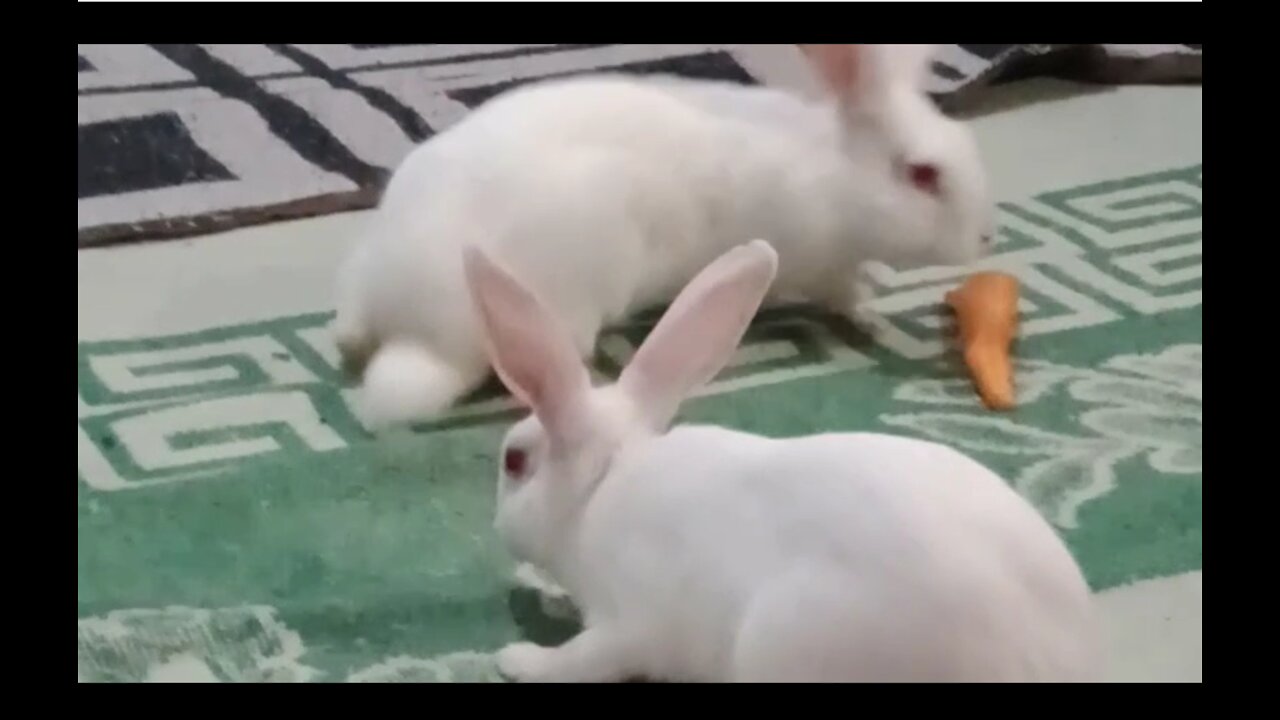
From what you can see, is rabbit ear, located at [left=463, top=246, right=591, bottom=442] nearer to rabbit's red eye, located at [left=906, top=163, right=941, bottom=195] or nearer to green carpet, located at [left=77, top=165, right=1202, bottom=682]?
green carpet, located at [left=77, top=165, right=1202, bottom=682]

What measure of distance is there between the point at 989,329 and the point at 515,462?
1.66 feet

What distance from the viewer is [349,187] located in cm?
171

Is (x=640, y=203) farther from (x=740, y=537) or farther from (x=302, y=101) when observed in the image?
(x=302, y=101)

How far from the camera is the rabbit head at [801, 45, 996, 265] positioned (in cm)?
143

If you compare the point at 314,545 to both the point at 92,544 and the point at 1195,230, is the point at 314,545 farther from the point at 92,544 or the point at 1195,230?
the point at 1195,230

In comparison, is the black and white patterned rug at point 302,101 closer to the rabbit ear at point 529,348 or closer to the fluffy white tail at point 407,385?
the fluffy white tail at point 407,385

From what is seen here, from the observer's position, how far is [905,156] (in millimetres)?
1431

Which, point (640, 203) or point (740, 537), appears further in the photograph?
point (640, 203)

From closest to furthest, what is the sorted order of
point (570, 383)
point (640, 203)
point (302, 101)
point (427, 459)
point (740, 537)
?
1. point (740, 537)
2. point (570, 383)
3. point (427, 459)
4. point (640, 203)
5. point (302, 101)

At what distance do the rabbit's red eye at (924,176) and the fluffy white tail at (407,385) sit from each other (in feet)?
1.29

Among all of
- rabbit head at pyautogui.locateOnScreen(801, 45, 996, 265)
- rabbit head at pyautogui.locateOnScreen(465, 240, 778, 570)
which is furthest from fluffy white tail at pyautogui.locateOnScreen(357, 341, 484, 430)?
rabbit head at pyautogui.locateOnScreen(801, 45, 996, 265)

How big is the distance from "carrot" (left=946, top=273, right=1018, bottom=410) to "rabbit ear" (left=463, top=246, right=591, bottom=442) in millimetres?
433

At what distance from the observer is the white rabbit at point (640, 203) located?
129 centimetres

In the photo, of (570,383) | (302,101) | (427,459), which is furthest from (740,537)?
(302,101)
